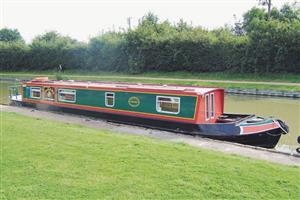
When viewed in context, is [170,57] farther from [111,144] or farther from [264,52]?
[111,144]

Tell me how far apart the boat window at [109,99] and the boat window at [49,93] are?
8.02 ft

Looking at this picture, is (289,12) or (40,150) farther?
(289,12)

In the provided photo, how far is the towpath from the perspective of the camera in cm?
554

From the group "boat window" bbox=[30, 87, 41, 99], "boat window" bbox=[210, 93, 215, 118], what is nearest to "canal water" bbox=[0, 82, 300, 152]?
"boat window" bbox=[210, 93, 215, 118]

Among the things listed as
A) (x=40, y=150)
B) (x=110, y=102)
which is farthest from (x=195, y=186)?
(x=110, y=102)

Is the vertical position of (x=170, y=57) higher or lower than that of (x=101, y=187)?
higher

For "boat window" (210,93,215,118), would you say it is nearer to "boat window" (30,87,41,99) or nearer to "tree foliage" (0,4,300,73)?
"boat window" (30,87,41,99)

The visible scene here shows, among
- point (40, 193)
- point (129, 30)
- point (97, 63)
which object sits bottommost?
point (40, 193)

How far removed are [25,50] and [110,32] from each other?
29.5ft

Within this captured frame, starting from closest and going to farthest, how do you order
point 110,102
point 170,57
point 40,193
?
1. point 40,193
2. point 110,102
3. point 170,57

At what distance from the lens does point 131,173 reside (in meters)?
4.16

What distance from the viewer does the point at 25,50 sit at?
1329 inches

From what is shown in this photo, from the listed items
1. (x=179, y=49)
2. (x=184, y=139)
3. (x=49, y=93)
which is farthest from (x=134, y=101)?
(x=179, y=49)

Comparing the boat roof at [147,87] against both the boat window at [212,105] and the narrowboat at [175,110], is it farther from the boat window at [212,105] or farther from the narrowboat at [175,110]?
the boat window at [212,105]
